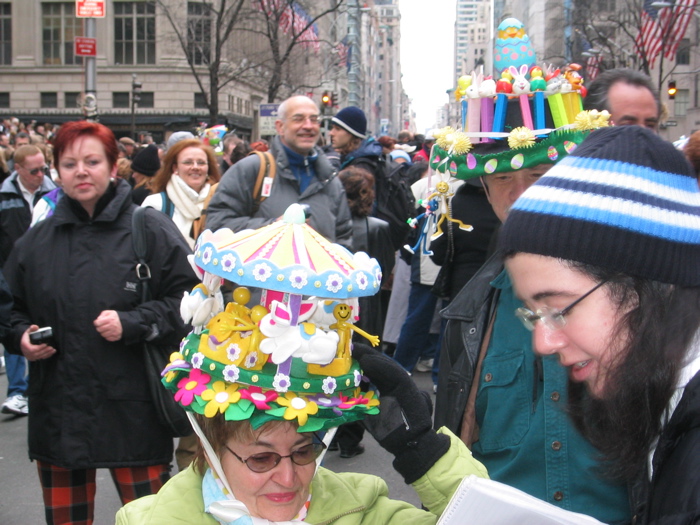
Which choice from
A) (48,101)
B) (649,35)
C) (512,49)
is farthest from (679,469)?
(48,101)

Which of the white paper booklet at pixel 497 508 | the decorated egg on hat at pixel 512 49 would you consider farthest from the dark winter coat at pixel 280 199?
the white paper booklet at pixel 497 508

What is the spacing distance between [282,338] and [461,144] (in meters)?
1.10

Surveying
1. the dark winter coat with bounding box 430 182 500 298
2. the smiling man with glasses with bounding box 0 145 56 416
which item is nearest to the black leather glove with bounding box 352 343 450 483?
the dark winter coat with bounding box 430 182 500 298

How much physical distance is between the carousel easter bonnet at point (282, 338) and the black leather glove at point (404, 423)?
45 millimetres

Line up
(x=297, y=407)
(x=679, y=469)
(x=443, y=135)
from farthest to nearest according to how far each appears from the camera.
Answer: (x=443, y=135), (x=297, y=407), (x=679, y=469)

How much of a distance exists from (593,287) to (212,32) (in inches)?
1390

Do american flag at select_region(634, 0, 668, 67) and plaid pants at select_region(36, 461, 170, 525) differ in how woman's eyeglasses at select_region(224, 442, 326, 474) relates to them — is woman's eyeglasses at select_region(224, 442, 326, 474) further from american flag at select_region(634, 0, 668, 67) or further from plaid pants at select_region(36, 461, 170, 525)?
american flag at select_region(634, 0, 668, 67)

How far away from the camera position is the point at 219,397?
76.8 inches

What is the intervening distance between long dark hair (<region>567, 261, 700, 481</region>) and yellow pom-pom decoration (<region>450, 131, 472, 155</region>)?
1.23 m

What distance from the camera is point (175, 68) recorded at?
40281 mm

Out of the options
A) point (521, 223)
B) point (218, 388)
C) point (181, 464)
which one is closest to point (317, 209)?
point (181, 464)

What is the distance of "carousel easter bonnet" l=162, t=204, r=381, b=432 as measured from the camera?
6.33 ft

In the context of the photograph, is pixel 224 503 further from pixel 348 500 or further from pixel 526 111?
pixel 526 111

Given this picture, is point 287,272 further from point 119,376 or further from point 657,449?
point 119,376
